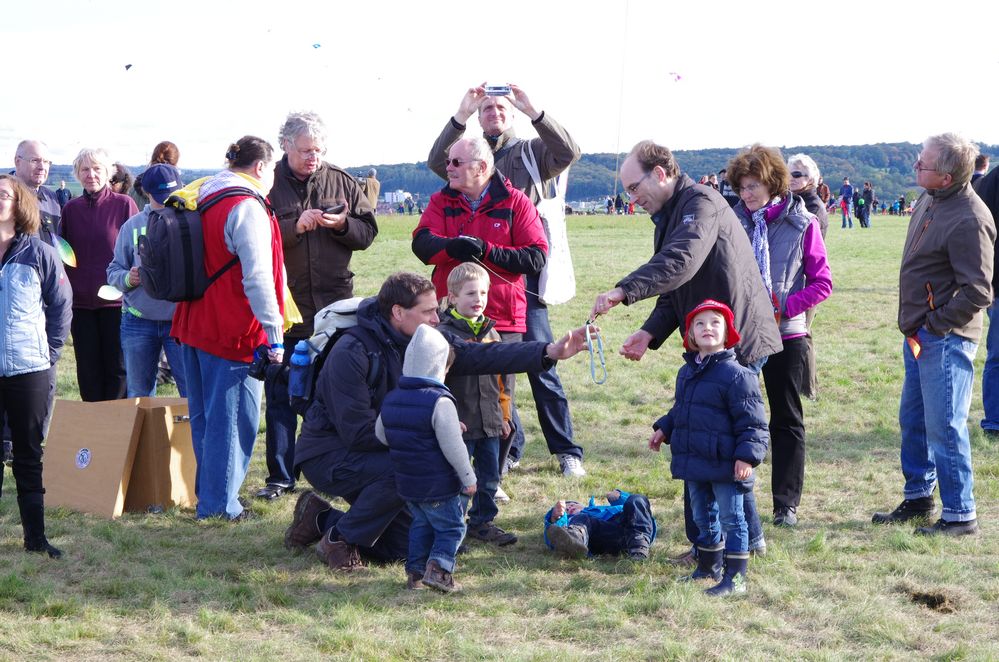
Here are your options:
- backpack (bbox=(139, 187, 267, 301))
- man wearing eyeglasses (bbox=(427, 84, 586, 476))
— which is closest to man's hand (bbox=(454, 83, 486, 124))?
man wearing eyeglasses (bbox=(427, 84, 586, 476))

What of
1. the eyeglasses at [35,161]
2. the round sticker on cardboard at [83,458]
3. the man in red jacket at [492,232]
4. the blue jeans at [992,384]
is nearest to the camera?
the man in red jacket at [492,232]

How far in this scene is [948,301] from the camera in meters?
5.34

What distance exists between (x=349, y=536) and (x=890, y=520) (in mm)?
2894

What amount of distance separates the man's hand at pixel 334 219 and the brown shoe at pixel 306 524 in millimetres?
1630

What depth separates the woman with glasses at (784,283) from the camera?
5617mm

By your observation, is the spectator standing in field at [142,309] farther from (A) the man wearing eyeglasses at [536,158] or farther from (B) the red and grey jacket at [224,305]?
(A) the man wearing eyeglasses at [536,158]

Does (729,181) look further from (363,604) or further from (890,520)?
(363,604)

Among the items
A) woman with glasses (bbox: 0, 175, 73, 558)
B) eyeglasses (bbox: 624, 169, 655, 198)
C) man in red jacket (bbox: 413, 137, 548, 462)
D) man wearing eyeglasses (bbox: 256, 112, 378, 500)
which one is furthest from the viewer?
man wearing eyeglasses (bbox: 256, 112, 378, 500)

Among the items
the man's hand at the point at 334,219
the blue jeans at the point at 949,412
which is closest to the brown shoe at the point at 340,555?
the man's hand at the point at 334,219

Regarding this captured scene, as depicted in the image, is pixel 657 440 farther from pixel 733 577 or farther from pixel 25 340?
pixel 25 340

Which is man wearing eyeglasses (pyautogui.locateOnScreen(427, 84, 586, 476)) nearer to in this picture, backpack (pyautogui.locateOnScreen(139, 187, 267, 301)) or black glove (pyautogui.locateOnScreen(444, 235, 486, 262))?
black glove (pyautogui.locateOnScreen(444, 235, 486, 262))

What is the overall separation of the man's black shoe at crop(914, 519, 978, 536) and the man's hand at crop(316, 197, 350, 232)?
3557 millimetres

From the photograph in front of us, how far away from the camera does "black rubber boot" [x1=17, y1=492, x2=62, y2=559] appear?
5.22 meters

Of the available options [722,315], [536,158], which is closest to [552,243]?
[536,158]
